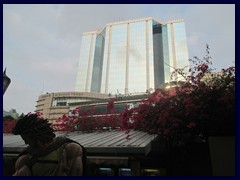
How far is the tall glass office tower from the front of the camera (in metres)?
87.6

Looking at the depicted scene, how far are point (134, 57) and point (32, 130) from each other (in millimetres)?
90518

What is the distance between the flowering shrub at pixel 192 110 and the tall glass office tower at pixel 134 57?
2941 inches

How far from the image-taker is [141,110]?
7336mm

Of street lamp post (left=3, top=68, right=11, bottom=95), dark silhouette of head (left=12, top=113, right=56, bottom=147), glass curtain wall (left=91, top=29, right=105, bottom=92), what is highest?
glass curtain wall (left=91, top=29, right=105, bottom=92)

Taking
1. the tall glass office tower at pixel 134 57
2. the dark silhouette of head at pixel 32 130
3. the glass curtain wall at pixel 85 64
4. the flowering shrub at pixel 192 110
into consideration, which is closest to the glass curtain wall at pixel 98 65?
the tall glass office tower at pixel 134 57

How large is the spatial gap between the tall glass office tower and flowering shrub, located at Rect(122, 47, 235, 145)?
245 ft

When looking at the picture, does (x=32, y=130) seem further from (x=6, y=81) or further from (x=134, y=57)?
(x=134, y=57)

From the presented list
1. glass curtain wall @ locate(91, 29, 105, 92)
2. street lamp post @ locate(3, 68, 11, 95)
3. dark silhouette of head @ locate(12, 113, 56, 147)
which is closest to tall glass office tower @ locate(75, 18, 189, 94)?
glass curtain wall @ locate(91, 29, 105, 92)

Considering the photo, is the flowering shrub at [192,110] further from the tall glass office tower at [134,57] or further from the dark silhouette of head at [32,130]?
the tall glass office tower at [134,57]

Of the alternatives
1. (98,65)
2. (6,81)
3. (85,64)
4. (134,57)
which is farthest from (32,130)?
(98,65)

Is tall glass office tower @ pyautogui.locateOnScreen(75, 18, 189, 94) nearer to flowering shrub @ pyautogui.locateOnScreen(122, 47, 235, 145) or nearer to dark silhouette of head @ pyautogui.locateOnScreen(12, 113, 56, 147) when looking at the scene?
flowering shrub @ pyautogui.locateOnScreen(122, 47, 235, 145)

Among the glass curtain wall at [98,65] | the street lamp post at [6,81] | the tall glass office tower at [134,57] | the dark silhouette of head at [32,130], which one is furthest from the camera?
the glass curtain wall at [98,65]

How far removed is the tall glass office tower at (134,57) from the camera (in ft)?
287

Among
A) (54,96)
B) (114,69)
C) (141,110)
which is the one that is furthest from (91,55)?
(141,110)
